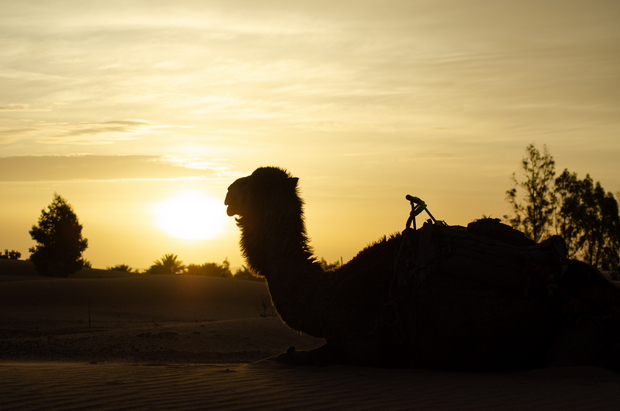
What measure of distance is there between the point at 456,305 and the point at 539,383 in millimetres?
1190

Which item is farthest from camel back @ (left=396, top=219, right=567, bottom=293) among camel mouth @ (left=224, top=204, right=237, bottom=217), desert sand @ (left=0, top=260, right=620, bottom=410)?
camel mouth @ (left=224, top=204, right=237, bottom=217)

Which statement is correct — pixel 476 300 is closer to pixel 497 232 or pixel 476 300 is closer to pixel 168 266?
pixel 497 232

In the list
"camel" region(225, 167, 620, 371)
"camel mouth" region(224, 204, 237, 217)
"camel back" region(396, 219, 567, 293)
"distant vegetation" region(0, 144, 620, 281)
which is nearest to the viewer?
"camel" region(225, 167, 620, 371)

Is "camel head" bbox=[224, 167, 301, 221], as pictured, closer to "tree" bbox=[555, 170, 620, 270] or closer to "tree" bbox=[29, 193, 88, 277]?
"tree" bbox=[555, 170, 620, 270]

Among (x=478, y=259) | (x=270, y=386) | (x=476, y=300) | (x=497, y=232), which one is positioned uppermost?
(x=497, y=232)

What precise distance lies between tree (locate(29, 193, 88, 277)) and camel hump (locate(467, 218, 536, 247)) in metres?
41.7

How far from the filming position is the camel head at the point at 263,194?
802cm

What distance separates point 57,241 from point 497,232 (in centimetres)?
4289

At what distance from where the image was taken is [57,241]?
148 ft

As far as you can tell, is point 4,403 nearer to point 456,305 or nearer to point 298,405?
point 298,405

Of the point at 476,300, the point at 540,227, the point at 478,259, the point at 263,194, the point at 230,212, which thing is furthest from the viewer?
the point at 540,227

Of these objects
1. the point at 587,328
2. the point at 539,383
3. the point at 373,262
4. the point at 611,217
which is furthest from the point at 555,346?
the point at 611,217

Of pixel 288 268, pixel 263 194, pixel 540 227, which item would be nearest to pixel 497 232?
pixel 288 268

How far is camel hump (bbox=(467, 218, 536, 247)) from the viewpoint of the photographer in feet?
25.0
